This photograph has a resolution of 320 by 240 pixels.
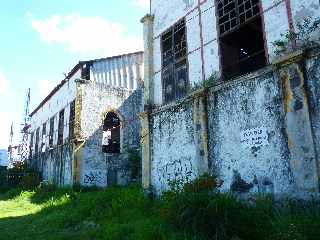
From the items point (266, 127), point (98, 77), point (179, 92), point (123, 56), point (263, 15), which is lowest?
point (266, 127)

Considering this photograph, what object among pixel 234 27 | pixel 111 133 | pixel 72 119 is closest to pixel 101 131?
pixel 111 133

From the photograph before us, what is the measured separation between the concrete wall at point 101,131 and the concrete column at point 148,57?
22.3 feet

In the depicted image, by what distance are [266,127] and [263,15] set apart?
268 cm

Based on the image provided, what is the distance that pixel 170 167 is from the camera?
33.1 feet

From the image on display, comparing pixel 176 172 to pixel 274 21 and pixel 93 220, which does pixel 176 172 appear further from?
pixel 274 21

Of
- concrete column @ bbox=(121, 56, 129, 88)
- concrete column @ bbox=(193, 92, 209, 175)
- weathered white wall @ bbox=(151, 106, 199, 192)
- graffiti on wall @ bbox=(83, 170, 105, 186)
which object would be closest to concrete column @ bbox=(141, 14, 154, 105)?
weathered white wall @ bbox=(151, 106, 199, 192)

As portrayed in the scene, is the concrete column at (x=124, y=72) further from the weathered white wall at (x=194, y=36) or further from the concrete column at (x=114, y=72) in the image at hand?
the weathered white wall at (x=194, y=36)

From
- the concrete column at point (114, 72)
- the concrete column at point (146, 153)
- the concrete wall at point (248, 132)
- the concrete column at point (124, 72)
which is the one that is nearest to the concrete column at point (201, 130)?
the concrete wall at point (248, 132)

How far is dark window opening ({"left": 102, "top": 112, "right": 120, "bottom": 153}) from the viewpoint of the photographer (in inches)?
727

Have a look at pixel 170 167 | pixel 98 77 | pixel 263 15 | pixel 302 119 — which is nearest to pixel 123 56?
pixel 98 77

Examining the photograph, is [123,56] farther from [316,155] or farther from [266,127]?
[316,155]

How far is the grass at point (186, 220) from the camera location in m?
5.74

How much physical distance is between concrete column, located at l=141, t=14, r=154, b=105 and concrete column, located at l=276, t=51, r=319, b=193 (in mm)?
5093

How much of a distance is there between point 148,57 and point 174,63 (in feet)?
4.21
